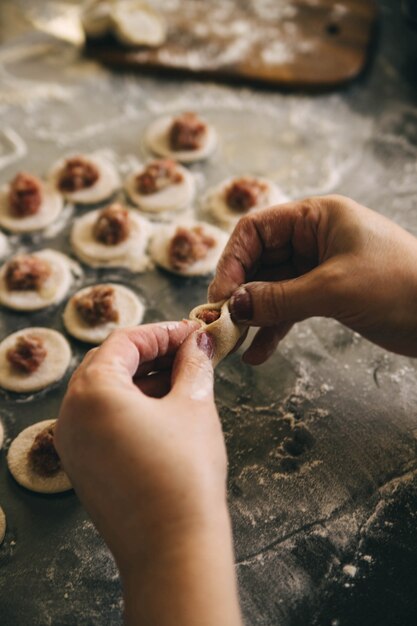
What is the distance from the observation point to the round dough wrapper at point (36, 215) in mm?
2768

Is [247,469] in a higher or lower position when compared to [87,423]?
lower

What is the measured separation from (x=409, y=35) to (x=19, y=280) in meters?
3.24

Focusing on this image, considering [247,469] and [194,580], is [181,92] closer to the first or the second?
[247,469]

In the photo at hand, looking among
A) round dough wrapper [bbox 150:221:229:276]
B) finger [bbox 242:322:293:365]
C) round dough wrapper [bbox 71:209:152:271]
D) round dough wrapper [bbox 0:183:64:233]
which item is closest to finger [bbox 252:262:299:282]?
→ finger [bbox 242:322:293:365]

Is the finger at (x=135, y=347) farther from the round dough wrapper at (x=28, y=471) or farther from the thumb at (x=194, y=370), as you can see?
the round dough wrapper at (x=28, y=471)

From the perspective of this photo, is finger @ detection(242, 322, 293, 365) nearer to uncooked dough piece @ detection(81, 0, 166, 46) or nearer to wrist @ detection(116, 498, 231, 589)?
wrist @ detection(116, 498, 231, 589)

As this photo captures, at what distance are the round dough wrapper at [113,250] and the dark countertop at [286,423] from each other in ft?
0.21

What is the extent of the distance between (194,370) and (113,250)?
1229mm

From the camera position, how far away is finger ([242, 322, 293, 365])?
218 centimetres

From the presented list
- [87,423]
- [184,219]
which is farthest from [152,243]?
[87,423]

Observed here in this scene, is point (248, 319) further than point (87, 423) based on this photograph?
Yes

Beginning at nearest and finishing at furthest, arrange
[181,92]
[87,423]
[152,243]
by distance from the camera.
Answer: [87,423], [152,243], [181,92]

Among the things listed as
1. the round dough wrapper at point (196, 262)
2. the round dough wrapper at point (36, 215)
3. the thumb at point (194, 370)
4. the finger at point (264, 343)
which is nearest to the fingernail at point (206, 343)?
the thumb at point (194, 370)

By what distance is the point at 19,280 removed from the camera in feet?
8.14
